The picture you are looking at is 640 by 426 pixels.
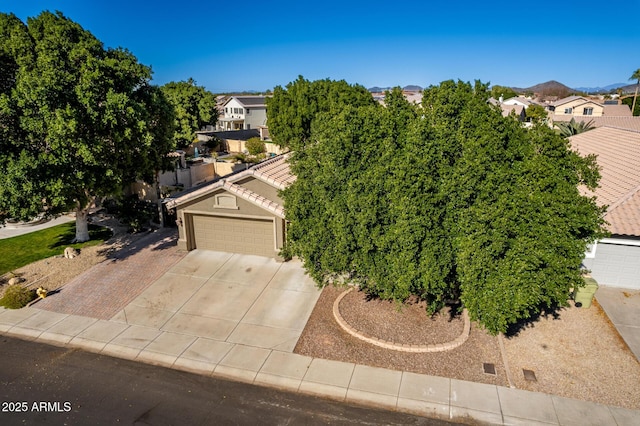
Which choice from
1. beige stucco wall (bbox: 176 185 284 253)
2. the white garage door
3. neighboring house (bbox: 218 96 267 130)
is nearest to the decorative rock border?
beige stucco wall (bbox: 176 185 284 253)

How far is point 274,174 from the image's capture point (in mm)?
18172

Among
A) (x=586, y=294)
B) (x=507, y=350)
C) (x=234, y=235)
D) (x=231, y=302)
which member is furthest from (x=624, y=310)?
(x=234, y=235)

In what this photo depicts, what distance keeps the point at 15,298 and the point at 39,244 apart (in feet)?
20.9

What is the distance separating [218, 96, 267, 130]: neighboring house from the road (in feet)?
200

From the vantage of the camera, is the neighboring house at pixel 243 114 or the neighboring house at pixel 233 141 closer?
the neighboring house at pixel 233 141

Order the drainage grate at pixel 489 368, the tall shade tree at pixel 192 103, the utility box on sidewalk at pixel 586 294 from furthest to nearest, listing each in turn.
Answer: the tall shade tree at pixel 192 103 < the utility box on sidewalk at pixel 586 294 < the drainage grate at pixel 489 368

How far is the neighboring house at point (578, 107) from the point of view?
70.8 metres

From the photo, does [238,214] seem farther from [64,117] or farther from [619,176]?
[619,176]

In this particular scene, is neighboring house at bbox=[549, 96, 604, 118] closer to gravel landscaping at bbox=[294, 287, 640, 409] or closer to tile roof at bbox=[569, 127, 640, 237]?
tile roof at bbox=[569, 127, 640, 237]

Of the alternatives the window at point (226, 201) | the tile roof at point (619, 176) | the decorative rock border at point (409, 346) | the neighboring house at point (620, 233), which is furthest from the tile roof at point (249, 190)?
the neighboring house at point (620, 233)

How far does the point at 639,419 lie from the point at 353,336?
705 centimetres

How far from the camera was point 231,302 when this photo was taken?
1433cm

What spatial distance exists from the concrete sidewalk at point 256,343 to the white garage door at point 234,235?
115 cm

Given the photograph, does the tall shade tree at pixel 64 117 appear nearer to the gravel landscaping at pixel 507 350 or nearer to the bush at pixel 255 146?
the gravel landscaping at pixel 507 350
